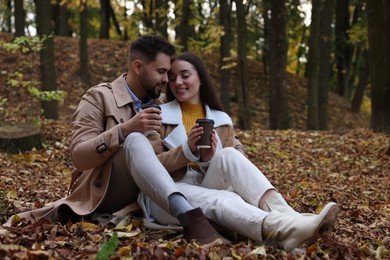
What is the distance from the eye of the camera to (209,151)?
4.10 m

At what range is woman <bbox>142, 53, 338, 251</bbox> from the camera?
130 inches

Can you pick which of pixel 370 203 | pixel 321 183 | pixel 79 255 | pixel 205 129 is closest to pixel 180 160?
pixel 205 129

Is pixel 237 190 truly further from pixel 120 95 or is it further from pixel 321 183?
pixel 321 183

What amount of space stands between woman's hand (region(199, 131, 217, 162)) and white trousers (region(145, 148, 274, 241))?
59 mm

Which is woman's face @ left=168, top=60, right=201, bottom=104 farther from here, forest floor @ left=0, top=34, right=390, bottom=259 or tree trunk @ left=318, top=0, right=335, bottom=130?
tree trunk @ left=318, top=0, right=335, bottom=130

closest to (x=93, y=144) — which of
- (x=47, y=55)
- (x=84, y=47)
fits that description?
(x=47, y=55)

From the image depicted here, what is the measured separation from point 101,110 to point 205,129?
2.76 feet

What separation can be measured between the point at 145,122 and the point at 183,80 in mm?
761

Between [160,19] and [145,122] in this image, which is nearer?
[145,122]

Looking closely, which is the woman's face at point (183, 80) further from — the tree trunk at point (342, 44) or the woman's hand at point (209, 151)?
the tree trunk at point (342, 44)

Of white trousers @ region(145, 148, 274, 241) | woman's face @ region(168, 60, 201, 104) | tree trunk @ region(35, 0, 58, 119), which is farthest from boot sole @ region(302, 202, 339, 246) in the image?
tree trunk @ region(35, 0, 58, 119)

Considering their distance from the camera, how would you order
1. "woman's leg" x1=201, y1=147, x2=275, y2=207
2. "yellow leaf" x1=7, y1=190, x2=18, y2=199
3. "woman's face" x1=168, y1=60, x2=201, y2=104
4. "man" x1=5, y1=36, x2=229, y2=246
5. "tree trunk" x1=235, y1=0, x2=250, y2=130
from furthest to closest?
"tree trunk" x1=235, y1=0, x2=250, y2=130, "yellow leaf" x1=7, y1=190, x2=18, y2=199, "woman's face" x1=168, y1=60, x2=201, y2=104, "woman's leg" x1=201, y1=147, x2=275, y2=207, "man" x1=5, y1=36, x2=229, y2=246

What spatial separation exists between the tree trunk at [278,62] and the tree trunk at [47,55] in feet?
14.2

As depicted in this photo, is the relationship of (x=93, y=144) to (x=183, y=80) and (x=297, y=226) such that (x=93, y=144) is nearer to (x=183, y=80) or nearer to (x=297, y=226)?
(x=183, y=80)
